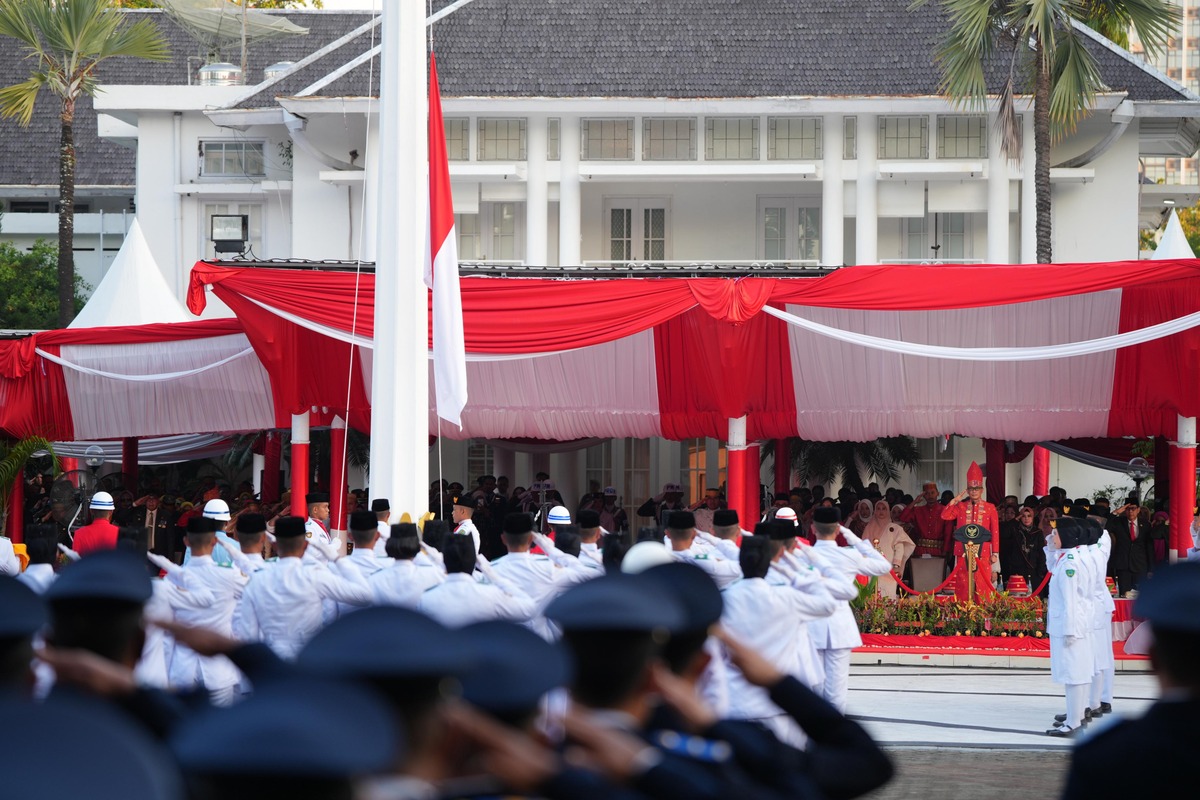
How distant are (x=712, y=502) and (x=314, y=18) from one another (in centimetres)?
2033

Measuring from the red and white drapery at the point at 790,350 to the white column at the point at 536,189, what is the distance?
24.9 feet

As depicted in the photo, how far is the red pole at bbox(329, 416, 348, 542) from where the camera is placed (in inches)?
692

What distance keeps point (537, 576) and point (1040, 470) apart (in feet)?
49.2

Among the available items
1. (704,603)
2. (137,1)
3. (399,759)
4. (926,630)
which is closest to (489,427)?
(926,630)

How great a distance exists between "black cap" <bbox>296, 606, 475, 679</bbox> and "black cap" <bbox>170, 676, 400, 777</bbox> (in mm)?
225

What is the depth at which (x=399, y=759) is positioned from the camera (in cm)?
260

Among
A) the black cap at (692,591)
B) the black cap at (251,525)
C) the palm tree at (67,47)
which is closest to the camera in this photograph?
the black cap at (692,591)

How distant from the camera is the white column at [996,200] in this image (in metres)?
24.8

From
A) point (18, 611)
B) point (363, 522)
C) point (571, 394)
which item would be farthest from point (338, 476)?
point (18, 611)

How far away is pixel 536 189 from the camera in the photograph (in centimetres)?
2538

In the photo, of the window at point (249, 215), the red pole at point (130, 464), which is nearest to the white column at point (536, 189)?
the window at point (249, 215)

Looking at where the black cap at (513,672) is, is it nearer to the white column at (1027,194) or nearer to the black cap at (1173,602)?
the black cap at (1173,602)

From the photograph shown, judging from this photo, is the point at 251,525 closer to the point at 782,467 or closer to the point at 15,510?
the point at 15,510

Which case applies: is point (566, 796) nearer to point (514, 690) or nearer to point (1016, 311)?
point (514, 690)
